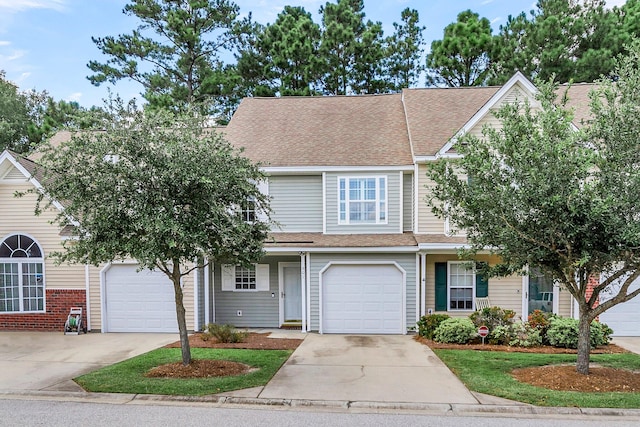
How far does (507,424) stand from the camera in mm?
6605

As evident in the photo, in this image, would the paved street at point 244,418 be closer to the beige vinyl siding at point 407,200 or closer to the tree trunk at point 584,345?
the tree trunk at point 584,345

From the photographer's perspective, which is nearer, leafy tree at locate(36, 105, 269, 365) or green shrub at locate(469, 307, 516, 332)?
leafy tree at locate(36, 105, 269, 365)

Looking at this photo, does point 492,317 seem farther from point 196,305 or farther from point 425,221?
point 196,305

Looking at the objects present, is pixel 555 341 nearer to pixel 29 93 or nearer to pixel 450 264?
pixel 450 264

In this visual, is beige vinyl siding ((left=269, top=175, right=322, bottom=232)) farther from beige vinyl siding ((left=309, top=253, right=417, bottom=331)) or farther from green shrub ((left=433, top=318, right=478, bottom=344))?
green shrub ((left=433, top=318, right=478, bottom=344))

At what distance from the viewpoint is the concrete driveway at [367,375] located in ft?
25.6

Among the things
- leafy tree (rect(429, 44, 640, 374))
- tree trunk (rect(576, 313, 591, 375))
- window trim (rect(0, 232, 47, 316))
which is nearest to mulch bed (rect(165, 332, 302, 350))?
window trim (rect(0, 232, 47, 316))

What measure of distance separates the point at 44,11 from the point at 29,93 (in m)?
20.6

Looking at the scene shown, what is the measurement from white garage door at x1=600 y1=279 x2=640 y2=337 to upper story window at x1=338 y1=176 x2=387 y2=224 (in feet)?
24.7

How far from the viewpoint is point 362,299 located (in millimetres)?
13734

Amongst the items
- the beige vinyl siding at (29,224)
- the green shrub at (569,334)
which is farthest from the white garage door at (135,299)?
the green shrub at (569,334)

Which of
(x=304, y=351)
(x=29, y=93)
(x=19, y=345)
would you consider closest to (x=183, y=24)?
(x=29, y=93)

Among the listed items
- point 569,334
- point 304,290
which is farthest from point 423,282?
point 569,334

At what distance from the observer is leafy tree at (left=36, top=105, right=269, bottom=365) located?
26.1 feet
